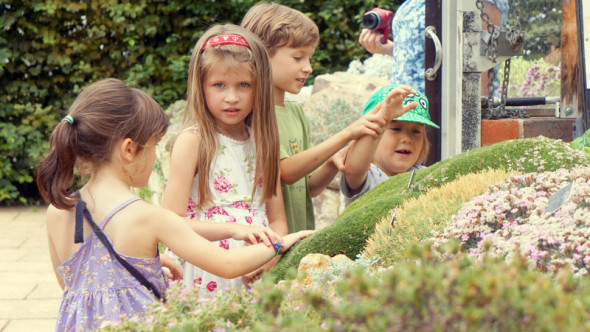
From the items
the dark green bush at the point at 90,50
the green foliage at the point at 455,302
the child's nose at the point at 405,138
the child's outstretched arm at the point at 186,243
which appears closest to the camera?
the green foliage at the point at 455,302

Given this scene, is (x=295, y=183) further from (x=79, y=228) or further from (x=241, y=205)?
(x=79, y=228)

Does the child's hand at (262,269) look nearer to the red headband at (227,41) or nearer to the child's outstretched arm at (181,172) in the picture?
the child's outstretched arm at (181,172)

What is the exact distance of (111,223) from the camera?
216cm

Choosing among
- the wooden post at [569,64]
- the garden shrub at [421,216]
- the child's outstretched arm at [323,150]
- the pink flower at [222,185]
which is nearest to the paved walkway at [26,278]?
the pink flower at [222,185]

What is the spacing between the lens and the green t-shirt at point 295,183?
10.6ft

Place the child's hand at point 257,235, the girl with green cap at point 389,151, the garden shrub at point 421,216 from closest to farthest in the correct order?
the garden shrub at point 421,216
the child's hand at point 257,235
the girl with green cap at point 389,151

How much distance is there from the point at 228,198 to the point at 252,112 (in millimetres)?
374

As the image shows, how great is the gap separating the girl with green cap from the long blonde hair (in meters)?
0.38

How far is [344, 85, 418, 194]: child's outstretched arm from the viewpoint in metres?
2.66

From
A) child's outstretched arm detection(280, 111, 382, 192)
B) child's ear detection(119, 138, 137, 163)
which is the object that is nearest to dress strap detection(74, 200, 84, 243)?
child's ear detection(119, 138, 137, 163)

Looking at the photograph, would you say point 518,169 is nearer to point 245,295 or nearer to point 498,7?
point 245,295

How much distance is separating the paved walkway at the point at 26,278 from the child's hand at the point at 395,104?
281cm

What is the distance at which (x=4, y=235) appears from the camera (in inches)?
281

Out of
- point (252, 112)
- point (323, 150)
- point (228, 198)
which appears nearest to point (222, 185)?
point (228, 198)
